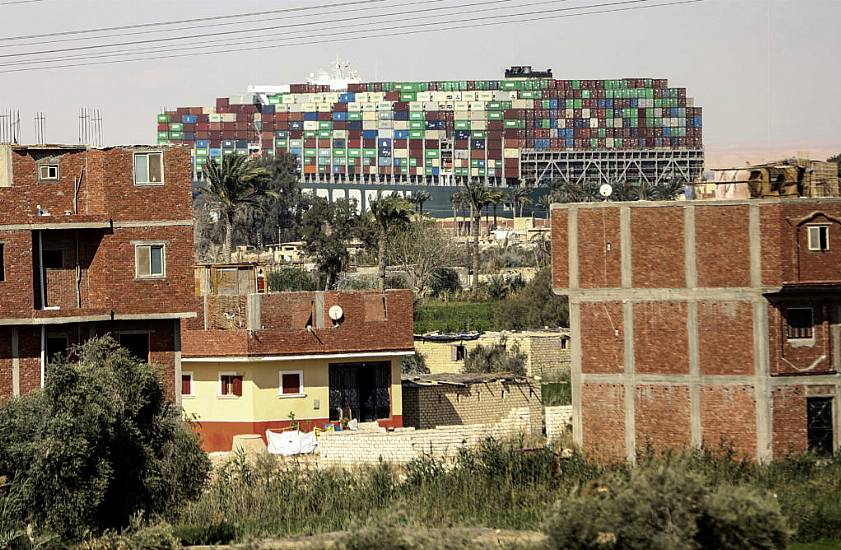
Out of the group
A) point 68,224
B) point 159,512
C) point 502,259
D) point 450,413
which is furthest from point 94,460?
point 502,259

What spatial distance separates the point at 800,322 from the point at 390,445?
770 centimetres

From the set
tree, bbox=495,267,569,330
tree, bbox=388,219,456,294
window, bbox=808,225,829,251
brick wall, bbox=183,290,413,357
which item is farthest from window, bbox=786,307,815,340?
tree, bbox=388,219,456,294

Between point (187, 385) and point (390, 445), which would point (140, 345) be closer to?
point (390, 445)

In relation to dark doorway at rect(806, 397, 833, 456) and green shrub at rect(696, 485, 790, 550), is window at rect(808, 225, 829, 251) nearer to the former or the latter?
dark doorway at rect(806, 397, 833, 456)

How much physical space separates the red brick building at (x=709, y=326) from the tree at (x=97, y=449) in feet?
31.3

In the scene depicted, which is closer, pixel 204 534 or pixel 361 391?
pixel 204 534

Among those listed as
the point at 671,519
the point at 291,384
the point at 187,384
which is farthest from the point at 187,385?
the point at 671,519

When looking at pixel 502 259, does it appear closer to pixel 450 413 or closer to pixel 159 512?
pixel 450 413

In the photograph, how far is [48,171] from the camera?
28562mm

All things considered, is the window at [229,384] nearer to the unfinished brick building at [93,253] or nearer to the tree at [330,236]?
the unfinished brick building at [93,253]

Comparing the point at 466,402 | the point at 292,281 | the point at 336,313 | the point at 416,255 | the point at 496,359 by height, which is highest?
the point at 416,255

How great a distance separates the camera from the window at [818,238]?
94.6 ft

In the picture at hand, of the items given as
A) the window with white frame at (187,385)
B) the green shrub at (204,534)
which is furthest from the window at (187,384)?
the green shrub at (204,534)

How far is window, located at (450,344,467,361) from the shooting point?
49.6 m
